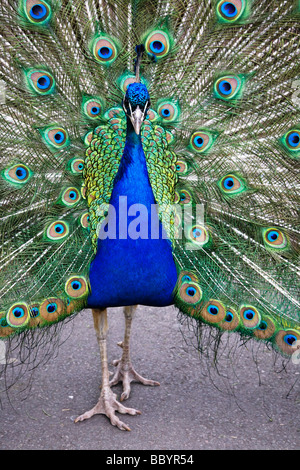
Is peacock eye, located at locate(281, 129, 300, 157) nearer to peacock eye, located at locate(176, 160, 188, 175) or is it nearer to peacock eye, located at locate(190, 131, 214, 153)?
peacock eye, located at locate(190, 131, 214, 153)

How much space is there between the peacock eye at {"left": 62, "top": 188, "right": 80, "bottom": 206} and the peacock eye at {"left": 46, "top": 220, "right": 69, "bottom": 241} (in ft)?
0.29

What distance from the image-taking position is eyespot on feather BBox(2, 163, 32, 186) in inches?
84.4

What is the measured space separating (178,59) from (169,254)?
0.84 meters

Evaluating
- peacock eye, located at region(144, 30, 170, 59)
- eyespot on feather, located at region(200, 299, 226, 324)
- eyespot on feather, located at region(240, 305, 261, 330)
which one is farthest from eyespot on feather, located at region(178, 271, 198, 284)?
peacock eye, located at region(144, 30, 170, 59)

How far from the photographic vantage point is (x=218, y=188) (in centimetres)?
221

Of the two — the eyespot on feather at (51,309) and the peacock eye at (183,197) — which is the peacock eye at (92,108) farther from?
the eyespot on feather at (51,309)

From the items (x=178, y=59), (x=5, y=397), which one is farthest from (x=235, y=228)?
(x=5, y=397)

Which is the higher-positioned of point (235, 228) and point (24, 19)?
point (24, 19)

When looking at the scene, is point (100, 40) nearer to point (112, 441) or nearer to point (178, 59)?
point (178, 59)

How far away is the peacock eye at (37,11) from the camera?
202 cm

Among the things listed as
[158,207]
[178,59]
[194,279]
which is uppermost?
[178,59]

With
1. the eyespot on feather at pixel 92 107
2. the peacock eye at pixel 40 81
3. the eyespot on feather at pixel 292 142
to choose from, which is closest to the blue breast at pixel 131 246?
the eyespot on feather at pixel 92 107

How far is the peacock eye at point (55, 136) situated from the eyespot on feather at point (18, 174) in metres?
0.15

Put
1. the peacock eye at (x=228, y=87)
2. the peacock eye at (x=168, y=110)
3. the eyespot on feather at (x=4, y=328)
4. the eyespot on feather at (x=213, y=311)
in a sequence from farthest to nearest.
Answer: the peacock eye at (x=168, y=110) → the peacock eye at (x=228, y=87) → the eyespot on feather at (x=213, y=311) → the eyespot on feather at (x=4, y=328)
